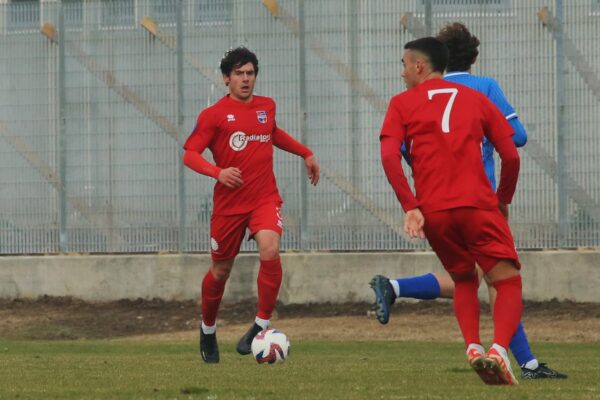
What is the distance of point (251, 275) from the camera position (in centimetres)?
1962

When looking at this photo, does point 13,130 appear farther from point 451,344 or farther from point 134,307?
point 451,344

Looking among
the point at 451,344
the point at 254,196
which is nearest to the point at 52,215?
the point at 451,344

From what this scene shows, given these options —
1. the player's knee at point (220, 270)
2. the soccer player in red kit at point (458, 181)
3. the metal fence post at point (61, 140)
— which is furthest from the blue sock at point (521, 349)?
the metal fence post at point (61, 140)

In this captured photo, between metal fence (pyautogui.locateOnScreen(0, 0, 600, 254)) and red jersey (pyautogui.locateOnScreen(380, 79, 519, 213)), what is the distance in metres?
10.4

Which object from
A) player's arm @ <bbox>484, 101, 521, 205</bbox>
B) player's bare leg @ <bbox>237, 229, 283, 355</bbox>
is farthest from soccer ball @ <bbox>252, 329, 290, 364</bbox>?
player's arm @ <bbox>484, 101, 521, 205</bbox>

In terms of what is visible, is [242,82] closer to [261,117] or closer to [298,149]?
[261,117]

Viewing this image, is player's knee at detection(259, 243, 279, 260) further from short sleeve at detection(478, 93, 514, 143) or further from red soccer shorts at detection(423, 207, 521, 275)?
short sleeve at detection(478, 93, 514, 143)

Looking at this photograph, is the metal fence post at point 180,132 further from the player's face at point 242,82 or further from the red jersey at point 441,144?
the red jersey at point 441,144

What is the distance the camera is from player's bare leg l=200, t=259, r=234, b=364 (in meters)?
11.8

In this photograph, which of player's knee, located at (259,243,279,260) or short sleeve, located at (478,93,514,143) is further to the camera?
player's knee, located at (259,243,279,260)

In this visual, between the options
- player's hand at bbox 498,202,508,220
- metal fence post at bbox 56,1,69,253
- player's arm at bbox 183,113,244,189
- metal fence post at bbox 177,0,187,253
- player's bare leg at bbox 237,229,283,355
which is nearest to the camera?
player's hand at bbox 498,202,508,220

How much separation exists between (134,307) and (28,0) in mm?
4658

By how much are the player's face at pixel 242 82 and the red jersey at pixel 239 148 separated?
0.32 feet

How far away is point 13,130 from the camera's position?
21.0 m
